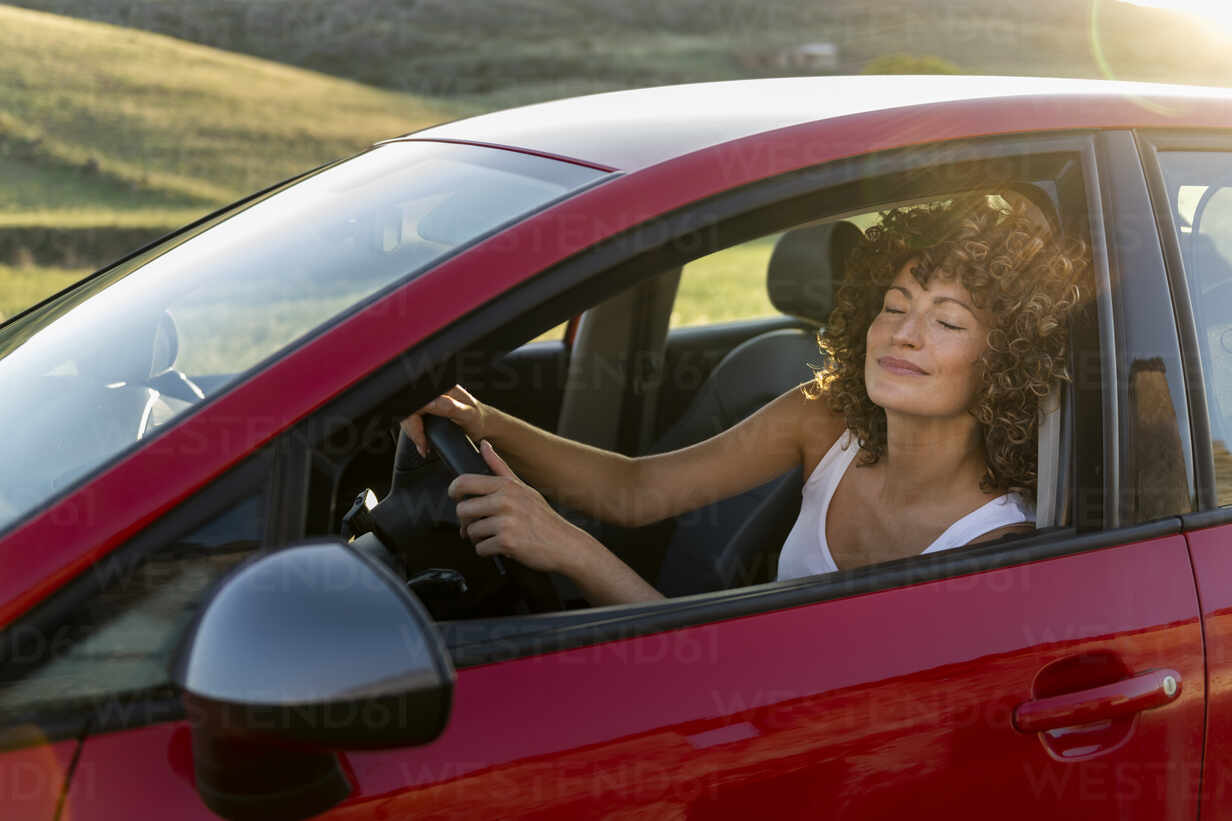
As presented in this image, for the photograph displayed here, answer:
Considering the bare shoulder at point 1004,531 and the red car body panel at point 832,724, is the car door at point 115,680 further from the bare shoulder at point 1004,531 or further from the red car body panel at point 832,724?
the bare shoulder at point 1004,531

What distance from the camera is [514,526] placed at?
1768 mm

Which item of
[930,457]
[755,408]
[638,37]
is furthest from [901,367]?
[638,37]

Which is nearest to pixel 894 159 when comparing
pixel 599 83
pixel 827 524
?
pixel 827 524

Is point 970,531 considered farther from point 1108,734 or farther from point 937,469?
point 1108,734

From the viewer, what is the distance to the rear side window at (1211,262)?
173cm

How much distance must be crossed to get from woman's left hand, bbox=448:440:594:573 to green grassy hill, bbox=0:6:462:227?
2171cm

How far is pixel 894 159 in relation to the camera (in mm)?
1574

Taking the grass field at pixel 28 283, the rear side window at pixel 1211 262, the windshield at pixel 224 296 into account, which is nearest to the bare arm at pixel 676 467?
the windshield at pixel 224 296

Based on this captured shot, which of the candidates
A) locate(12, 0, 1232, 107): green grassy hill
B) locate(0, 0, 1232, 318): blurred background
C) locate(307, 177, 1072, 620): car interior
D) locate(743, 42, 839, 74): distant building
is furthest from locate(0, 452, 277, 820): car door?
locate(743, 42, 839, 74): distant building

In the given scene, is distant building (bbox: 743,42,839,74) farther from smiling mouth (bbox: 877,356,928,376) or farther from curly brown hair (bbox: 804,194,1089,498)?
smiling mouth (bbox: 877,356,928,376)

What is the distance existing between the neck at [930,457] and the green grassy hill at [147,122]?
71.0 feet

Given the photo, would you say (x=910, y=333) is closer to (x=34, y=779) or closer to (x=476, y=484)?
(x=476, y=484)

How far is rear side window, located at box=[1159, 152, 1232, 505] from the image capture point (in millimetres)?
1732

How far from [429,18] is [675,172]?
7546cm
